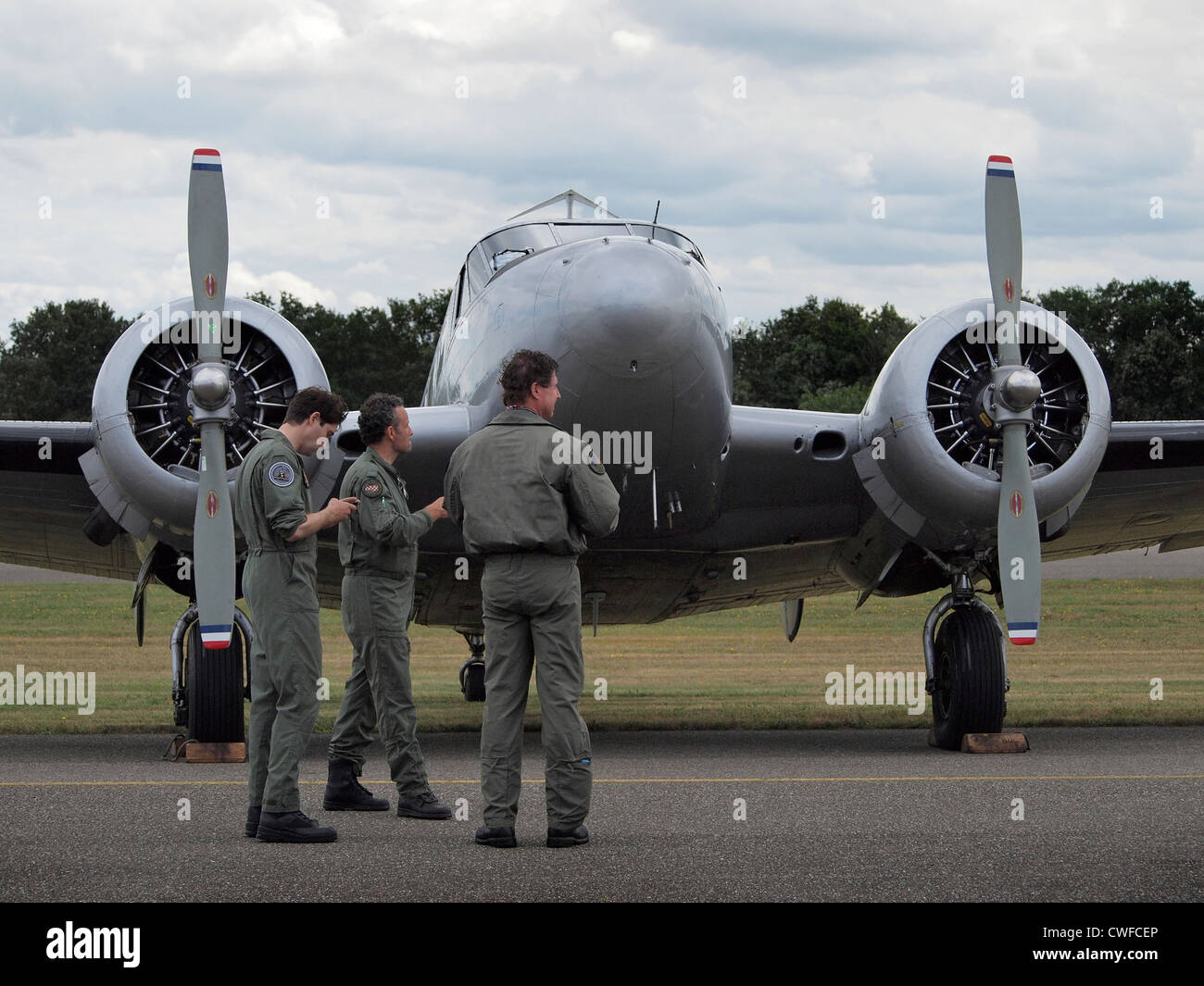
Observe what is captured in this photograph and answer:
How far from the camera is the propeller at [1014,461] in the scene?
1054 centimetres

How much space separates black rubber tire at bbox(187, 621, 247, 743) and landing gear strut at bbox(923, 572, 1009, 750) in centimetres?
550

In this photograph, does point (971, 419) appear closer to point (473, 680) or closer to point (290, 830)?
point (290, 830)

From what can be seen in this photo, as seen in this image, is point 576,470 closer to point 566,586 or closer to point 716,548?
point 566,586

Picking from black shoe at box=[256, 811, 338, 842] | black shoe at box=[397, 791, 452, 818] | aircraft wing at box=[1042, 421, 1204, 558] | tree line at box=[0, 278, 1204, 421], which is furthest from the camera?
tree line at box=[0, 278, 1204, 421]

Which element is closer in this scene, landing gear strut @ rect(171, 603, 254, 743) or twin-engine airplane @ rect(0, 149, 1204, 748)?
twin-engine airplane @ rect(0, 149, 1204, 748)

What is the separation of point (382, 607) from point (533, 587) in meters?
1.21

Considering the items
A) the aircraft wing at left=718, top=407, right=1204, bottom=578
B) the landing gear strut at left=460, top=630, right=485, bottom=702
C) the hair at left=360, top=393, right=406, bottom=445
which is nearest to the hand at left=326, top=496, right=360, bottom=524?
the hair at left=360, top=393, right=406, bottom=445

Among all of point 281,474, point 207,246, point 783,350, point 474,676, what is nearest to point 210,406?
point 207,246

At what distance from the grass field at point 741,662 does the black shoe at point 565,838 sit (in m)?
7.76

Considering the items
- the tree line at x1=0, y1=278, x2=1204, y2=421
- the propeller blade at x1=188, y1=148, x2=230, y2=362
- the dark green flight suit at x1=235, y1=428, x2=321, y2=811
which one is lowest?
the dark green flight suit at x1=235, y1=428, x2=321, y2=811

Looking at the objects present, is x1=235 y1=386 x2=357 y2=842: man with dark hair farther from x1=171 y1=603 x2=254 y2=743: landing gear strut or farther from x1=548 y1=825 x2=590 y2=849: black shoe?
x1=171 y1=603 x2=254 y2=743: landing gear strut

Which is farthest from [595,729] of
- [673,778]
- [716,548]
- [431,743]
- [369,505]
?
[369,505]

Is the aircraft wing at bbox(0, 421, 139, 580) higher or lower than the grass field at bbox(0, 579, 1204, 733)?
higher

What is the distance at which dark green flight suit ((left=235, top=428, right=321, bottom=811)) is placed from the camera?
6.86 meters
